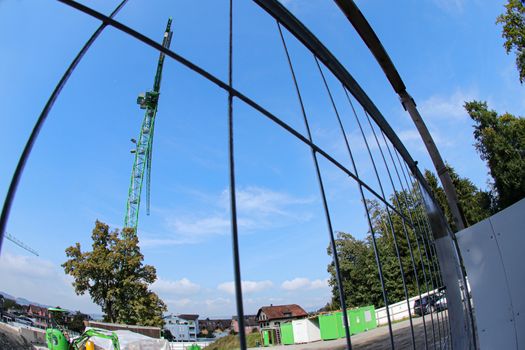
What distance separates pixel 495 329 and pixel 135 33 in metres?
3.00

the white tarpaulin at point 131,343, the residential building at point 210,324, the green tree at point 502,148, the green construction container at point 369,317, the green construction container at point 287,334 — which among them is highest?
the green tree at point 502,148

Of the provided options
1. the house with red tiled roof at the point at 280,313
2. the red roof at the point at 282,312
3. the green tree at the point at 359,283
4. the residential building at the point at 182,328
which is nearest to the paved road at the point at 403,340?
the green tree at the point at 359,283

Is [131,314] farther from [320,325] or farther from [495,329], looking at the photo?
[495,329]

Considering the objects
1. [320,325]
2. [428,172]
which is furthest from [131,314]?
[428,172]

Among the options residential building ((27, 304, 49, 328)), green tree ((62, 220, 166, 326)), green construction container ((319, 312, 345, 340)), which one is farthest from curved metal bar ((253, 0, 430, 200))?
green tree ((62, 220, 166, 326))

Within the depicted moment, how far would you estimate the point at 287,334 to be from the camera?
1080 inches

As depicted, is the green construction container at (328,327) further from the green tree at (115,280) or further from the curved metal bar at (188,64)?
the curved metal bar at (188,64)

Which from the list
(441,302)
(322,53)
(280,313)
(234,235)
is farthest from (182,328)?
(234,235)

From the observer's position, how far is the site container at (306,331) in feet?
84.6

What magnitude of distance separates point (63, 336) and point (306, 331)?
57.4 ft

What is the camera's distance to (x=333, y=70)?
1.74 meters

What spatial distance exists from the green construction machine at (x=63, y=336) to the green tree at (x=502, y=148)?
84.1ft

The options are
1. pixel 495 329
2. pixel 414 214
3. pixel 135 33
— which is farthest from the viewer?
pixel 414 214

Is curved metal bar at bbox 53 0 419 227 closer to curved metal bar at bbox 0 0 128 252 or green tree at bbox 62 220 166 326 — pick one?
curved metal bar at bbox 0 0 128 252
